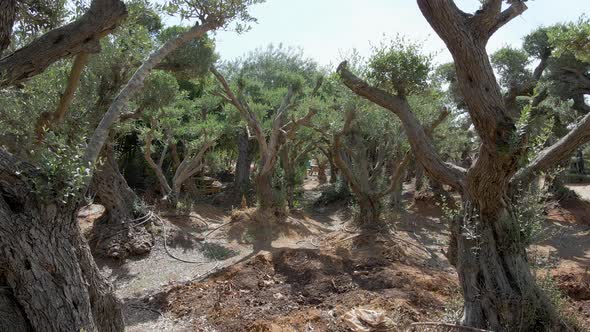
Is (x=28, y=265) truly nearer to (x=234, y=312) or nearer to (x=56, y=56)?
(x=56, y=56)

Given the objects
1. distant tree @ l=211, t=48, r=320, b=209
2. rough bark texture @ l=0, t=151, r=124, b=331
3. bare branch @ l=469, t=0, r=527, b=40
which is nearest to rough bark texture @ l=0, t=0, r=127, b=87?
rough bark texture @ l=0, t=151, r=124, b=331

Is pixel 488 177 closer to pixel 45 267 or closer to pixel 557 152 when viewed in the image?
pixel 557 152

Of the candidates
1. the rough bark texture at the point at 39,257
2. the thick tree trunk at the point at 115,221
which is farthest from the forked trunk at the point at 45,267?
the thick tree trunk at the point at 115,221

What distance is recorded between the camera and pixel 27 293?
2.84 meters

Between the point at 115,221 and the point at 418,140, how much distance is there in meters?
6.37

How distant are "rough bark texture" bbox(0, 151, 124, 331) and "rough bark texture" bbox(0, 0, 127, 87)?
26.7 inches

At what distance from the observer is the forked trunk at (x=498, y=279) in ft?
14.2

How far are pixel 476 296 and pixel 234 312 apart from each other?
2.85 m

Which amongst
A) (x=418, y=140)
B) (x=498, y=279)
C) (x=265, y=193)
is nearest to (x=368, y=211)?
(x=265, y=193)

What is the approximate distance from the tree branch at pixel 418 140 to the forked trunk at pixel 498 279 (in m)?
0.33

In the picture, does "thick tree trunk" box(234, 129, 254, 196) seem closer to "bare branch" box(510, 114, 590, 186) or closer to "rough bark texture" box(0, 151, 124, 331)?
"bare branch" box(510, 114, 590, 186)

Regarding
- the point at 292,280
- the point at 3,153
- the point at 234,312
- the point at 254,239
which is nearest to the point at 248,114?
the point at 254,239

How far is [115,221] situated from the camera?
8.95 meters

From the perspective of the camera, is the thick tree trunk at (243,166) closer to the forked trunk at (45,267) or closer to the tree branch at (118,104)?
the tree branch at (118,104)
